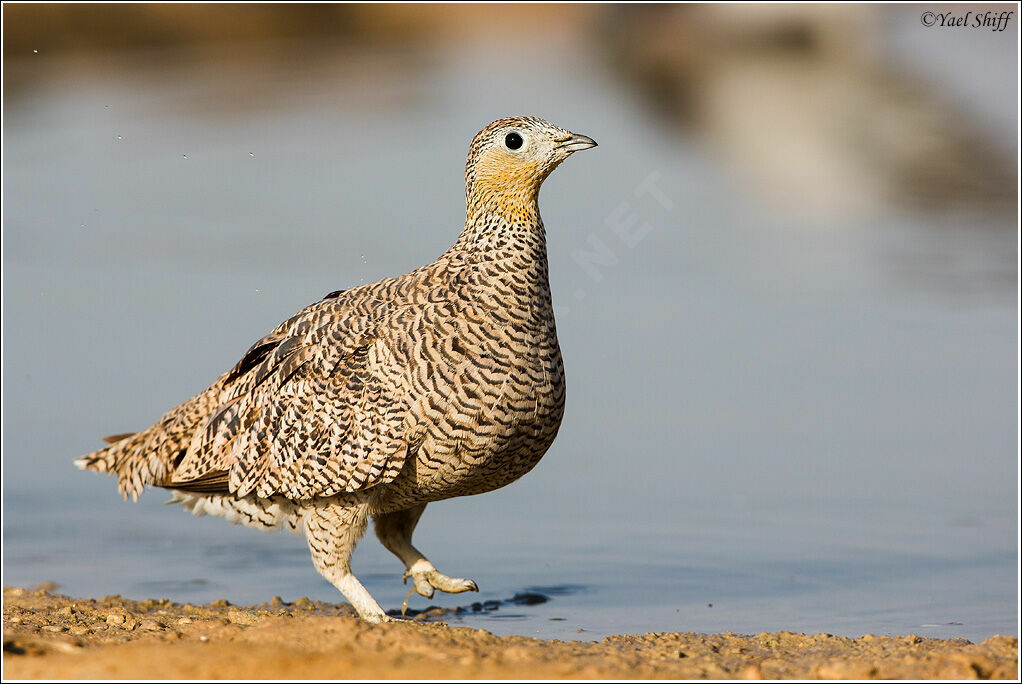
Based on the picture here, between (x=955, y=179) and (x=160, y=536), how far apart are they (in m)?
16.6

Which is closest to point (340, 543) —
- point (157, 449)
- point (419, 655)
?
point (157, 449)

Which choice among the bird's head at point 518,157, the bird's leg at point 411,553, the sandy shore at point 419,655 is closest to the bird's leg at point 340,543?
the bird's leg at point 411,553

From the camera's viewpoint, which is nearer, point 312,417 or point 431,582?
point 312,417

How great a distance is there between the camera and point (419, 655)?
232 inches

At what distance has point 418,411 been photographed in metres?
7.36

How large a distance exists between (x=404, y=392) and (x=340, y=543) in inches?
39.3

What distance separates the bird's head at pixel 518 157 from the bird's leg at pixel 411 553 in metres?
1.98

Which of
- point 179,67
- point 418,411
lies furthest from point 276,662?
point 179,67

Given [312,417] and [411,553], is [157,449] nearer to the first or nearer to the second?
[312,417]

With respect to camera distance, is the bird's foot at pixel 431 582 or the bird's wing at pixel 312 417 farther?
the bird's foot at pixel 431 582

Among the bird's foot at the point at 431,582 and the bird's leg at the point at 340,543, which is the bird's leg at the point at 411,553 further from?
the bird's leg at the point at 340,543

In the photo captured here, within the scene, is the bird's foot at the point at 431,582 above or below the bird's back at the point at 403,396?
below

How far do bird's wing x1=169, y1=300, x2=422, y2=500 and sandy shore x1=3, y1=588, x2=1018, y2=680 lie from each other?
98 centimetres

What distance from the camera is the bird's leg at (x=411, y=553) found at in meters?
8.43
